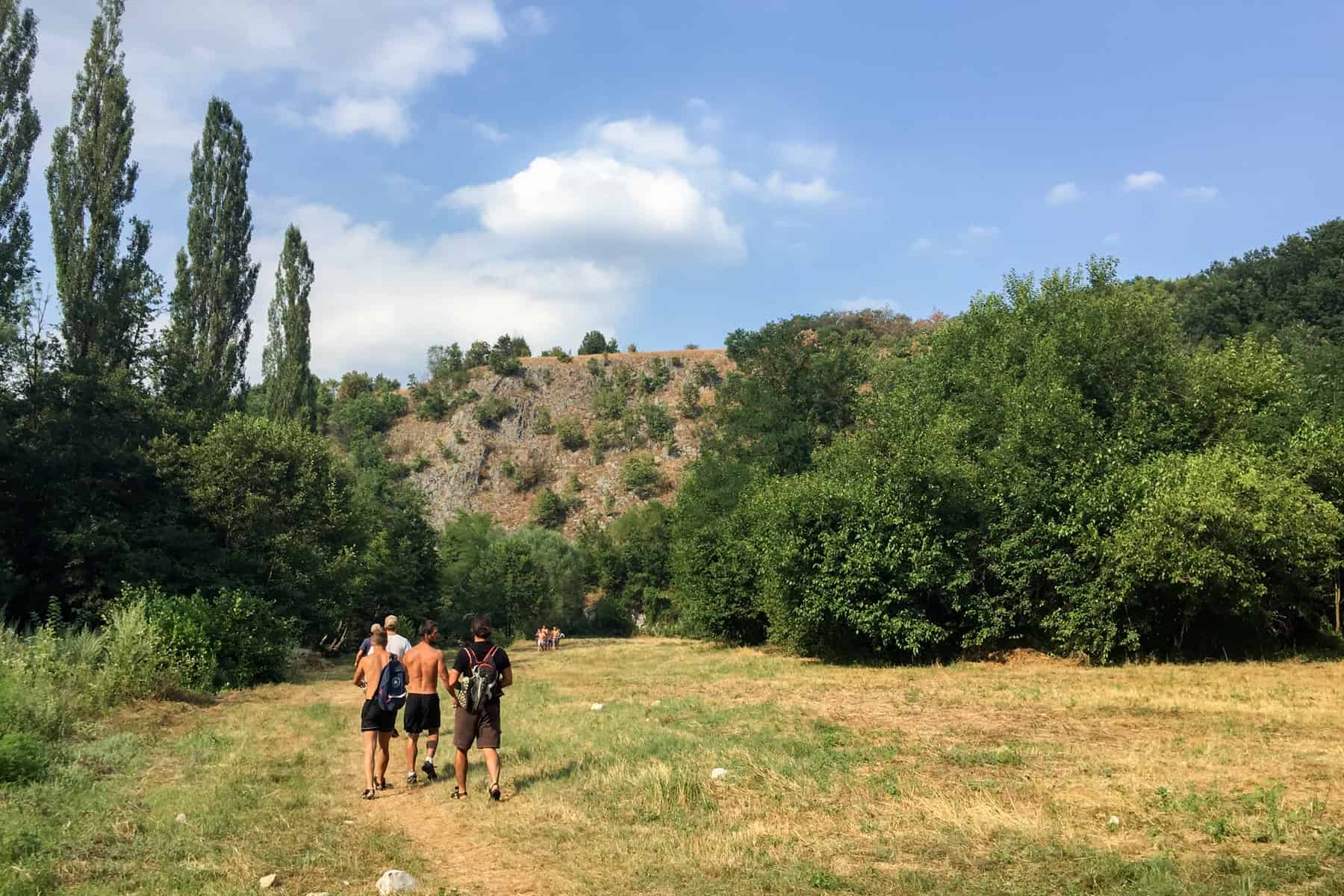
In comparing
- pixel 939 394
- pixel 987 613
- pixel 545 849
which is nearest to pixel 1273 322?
pixel 939 394

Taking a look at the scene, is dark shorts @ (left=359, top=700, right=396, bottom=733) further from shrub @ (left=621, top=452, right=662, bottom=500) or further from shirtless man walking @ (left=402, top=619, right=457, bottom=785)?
shrub @ (left=621, top=452, right=662, bottom=500)

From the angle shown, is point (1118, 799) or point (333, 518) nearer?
point (1118, 799)

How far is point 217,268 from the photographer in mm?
33938

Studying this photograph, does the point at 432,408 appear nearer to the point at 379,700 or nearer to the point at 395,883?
the point at 379,700

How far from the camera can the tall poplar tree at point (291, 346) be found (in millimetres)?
42312

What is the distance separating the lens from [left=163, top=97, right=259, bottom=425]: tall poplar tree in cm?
3328

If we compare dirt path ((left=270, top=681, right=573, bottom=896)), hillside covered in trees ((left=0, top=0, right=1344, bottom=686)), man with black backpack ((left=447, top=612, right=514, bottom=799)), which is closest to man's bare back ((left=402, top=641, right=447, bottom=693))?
man with black backpack ((left=447, top=612, right=514, bottom=799))

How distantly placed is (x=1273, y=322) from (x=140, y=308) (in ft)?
213

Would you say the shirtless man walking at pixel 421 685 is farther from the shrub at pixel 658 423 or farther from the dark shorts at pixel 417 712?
the shrub at pixel 658 423

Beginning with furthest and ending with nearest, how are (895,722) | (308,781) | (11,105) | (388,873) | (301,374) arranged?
(301,374) < (11,105) < (895,722) < (308,781) < (388,873)

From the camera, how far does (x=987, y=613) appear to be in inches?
937

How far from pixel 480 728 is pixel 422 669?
4.25ft

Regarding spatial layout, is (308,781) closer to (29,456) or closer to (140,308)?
(29,456)

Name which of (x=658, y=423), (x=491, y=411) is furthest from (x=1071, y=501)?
(x=491, y=411)
